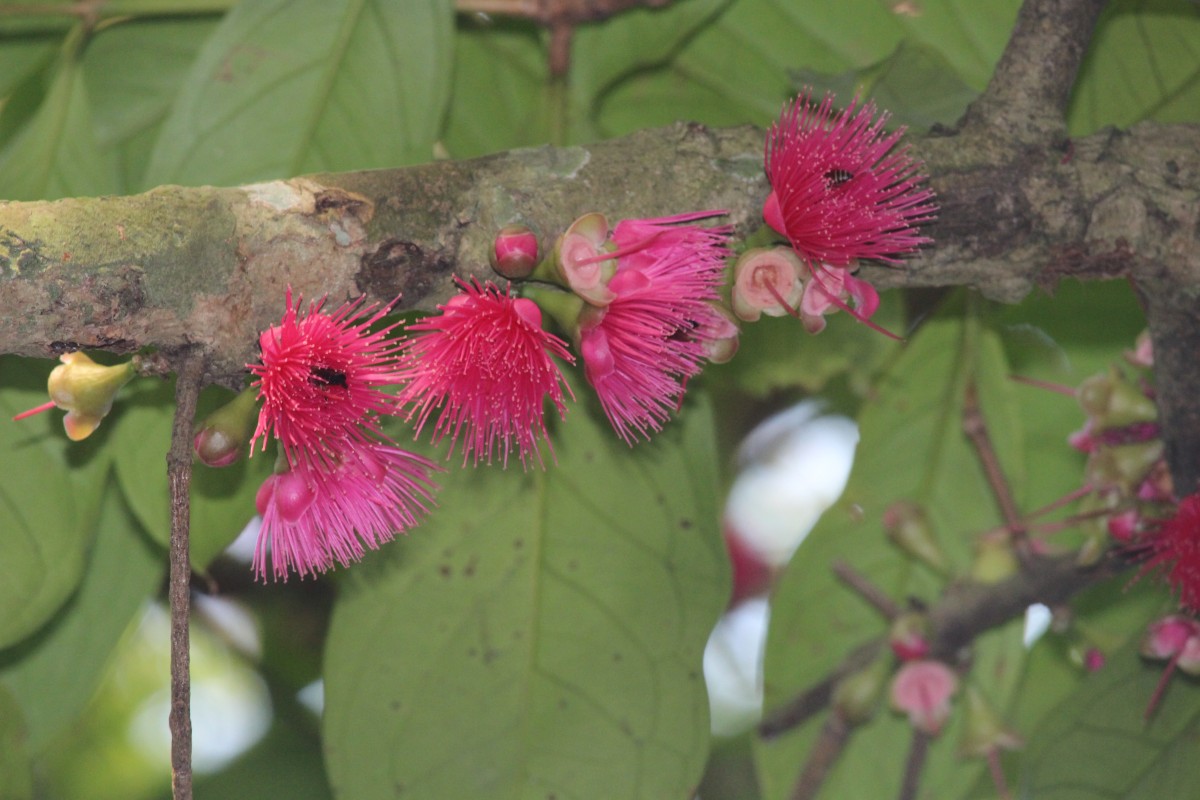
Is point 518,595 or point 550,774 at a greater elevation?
point 518,595

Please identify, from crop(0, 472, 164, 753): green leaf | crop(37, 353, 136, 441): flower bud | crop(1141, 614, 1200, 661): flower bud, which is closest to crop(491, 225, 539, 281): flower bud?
crop(37, 353, 136, 441): flower bud

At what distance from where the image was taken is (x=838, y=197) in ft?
4.05

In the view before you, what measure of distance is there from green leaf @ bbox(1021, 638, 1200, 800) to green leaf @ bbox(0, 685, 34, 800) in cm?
140

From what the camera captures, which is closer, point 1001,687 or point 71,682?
point 71,682

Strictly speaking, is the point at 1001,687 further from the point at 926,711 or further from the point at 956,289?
the point at 956,289

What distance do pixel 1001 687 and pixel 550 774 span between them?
29.6 inches

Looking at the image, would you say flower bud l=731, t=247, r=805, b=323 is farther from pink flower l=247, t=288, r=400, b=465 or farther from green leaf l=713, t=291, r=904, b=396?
green leaf l=713, t=291, r=904, b=396

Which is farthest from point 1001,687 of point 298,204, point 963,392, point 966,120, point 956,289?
point 298,204

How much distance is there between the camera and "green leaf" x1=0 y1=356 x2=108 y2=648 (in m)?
1.47

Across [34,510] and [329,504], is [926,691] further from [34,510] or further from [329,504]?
[34,510]

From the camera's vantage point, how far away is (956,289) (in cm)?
197

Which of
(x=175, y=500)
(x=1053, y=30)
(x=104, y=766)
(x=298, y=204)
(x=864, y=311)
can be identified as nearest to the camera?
(x=175, y=500)

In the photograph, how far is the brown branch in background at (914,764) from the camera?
6.17ft

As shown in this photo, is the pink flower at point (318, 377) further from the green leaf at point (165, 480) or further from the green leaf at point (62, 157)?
the green leaf at point (62, 157)
